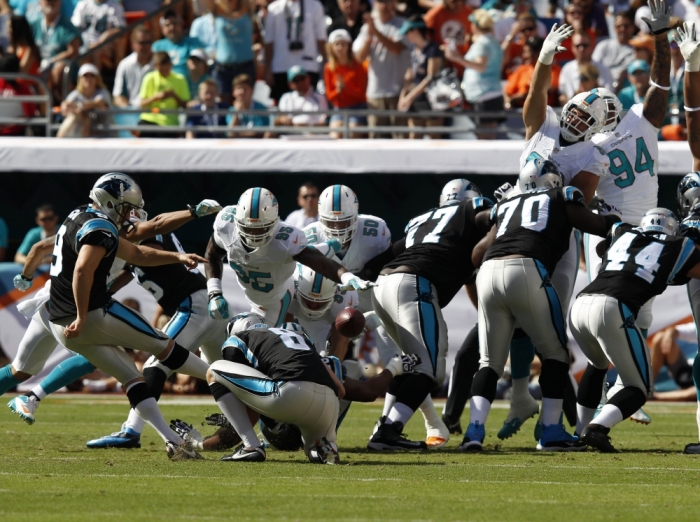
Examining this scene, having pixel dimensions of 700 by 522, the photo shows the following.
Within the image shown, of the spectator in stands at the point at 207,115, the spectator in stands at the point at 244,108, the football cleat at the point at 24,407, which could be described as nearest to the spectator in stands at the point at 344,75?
the spectator in stands at the point at 244,108

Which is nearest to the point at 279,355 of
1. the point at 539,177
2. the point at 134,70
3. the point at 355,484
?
the point at 355,484

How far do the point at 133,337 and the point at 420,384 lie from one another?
190cm

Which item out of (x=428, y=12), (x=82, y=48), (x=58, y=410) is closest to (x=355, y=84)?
(x=428, y=12)

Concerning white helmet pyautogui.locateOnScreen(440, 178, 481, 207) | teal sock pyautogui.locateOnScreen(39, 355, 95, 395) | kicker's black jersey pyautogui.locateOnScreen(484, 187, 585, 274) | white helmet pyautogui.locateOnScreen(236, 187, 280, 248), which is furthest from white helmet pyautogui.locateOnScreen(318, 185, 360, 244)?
teal sock pyautogui.locateOnScreen(39, 355, 95, 395)

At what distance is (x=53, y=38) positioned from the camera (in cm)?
1557

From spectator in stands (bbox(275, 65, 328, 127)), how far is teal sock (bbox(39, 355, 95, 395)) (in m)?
6.23

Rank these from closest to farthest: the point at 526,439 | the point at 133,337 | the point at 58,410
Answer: the point at 133,337, the point at 526,439, the point at 58,410

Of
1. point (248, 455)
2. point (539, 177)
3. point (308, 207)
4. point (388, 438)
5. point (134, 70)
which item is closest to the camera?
point (248, 455)

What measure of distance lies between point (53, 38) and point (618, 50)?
729 cm

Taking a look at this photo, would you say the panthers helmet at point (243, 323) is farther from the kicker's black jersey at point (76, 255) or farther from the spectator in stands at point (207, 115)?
the spectator in stands at point (207, 115)

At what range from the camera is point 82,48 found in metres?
15.6

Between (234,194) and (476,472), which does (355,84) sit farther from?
(476,472)

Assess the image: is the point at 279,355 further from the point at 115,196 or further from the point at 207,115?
the point at 207,115

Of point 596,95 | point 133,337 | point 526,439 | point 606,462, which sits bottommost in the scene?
point 526,439
